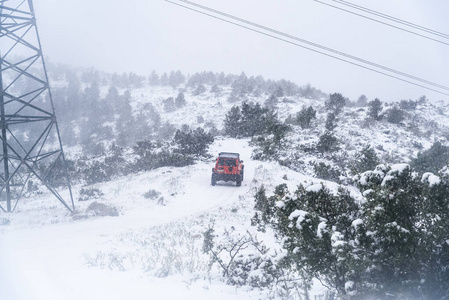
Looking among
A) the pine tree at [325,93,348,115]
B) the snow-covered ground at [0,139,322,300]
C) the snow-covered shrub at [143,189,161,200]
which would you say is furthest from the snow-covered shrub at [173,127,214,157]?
the pine tree at [325,93,348,115]

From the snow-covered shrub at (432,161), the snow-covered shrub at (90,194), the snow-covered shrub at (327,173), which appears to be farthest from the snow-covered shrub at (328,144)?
the snow-covered shrub at (90,194)

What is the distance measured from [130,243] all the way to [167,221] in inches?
122

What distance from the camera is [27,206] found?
49.5ft

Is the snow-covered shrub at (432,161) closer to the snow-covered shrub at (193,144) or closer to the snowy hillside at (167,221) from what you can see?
the snowy hillside at (167,221)

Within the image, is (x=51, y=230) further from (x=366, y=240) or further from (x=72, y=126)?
(x=72, y=126)

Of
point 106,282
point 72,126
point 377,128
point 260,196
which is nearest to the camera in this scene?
point 106,282

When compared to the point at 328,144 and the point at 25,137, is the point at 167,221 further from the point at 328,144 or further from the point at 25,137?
the point at 25,137

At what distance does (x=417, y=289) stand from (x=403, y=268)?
36cm

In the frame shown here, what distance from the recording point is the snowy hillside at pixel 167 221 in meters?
5.29

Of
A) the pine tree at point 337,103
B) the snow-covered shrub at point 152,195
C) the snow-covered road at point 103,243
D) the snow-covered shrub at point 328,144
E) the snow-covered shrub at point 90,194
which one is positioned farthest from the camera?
the pine tree at point 337,103

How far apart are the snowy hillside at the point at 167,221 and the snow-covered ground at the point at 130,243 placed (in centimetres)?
3

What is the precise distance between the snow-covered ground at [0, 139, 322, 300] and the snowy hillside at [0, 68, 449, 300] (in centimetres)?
3

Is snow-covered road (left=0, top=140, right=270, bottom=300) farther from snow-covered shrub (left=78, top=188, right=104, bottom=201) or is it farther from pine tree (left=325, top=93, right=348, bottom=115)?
pine tree (left=325, top=93, right=348, bottom=115)

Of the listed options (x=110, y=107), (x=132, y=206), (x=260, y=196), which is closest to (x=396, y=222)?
(x=260, y=196)
